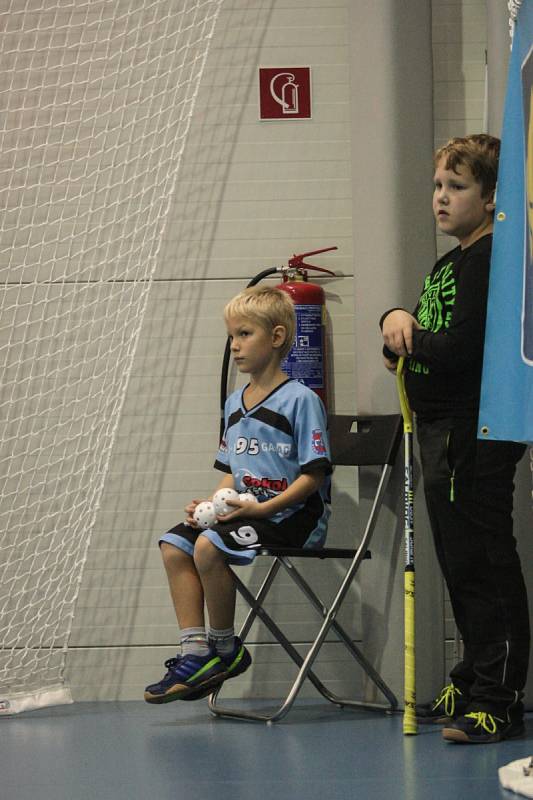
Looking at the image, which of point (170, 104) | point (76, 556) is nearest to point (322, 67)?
point (170, 104)

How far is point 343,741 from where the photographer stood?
10.5 feet

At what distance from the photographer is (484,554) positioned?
323 centimetres

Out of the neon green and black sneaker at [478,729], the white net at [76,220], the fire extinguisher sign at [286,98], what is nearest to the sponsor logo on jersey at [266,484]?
the white net at [76,220]

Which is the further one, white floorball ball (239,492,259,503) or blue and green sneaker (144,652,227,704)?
white floorball ball (239,492,259,503)

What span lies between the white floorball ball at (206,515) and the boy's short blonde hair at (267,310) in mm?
578

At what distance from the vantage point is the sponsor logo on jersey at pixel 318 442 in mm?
3646

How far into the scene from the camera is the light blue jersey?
3.67m

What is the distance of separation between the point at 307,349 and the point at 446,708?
1309mm

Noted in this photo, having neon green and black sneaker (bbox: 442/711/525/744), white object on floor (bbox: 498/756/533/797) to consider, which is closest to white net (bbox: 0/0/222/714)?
neon green and black sneaker (bbox: 442/711/525/744)

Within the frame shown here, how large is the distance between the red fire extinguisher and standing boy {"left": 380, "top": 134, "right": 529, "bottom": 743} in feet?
2.34

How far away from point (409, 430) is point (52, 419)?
4.74 feet

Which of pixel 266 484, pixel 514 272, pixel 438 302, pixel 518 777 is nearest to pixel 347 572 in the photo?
pixel 266 484

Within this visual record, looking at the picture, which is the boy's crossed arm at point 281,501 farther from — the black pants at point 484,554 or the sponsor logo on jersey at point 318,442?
the black pants at point 484,554

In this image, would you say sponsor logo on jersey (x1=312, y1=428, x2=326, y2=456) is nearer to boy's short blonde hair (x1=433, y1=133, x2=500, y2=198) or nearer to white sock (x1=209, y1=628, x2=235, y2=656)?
white sock (x1=209, y1=628, x2=235, y2=656)
